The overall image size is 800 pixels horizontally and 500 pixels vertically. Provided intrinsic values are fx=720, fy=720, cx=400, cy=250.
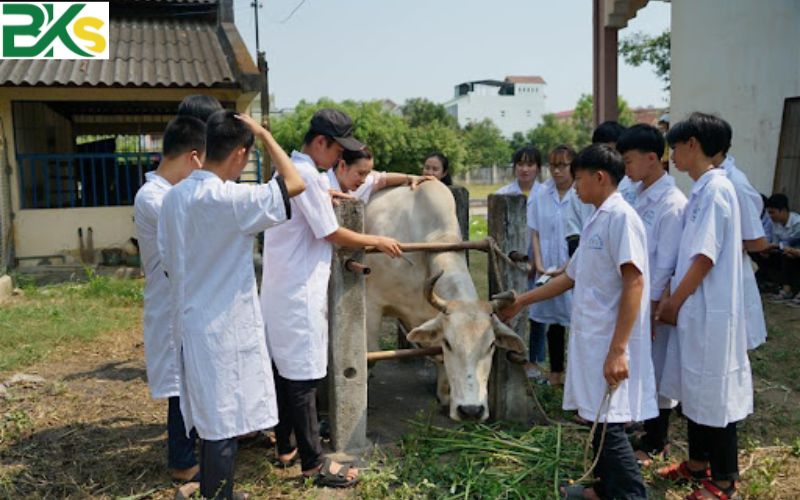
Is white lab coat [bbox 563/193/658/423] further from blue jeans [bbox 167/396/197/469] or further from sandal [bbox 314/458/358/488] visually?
blue jeans [bbox 167/396/197/469]

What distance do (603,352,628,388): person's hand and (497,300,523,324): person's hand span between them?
0.85m

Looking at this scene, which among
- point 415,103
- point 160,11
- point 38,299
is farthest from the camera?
point 415,103

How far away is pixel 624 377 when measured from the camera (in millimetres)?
3129

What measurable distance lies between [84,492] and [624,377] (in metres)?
2.75

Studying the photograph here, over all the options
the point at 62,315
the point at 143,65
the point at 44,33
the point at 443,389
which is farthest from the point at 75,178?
the point at 443,389

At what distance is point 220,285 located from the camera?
3.09 meters

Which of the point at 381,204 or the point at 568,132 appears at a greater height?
the point at 568,132

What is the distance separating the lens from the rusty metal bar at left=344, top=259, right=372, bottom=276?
154 inches

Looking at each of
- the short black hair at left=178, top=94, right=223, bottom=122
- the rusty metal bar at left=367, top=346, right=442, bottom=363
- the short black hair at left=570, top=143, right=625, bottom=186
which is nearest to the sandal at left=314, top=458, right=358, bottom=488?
the rusty metal bar at left=367, top=346, right=442, bottom=363

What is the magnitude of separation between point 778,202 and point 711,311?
17.6 ft

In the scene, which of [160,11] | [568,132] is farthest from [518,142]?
[160,11]

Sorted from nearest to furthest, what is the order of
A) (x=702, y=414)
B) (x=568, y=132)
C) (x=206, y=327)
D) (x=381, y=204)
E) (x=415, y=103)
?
(x=206, y=327), (x=702, y=414), (x=381, y=204), (x=415, y=103), (x=568, y=132)

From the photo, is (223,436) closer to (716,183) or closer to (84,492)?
(84,492)

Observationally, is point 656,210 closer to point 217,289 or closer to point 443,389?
point 443,389
